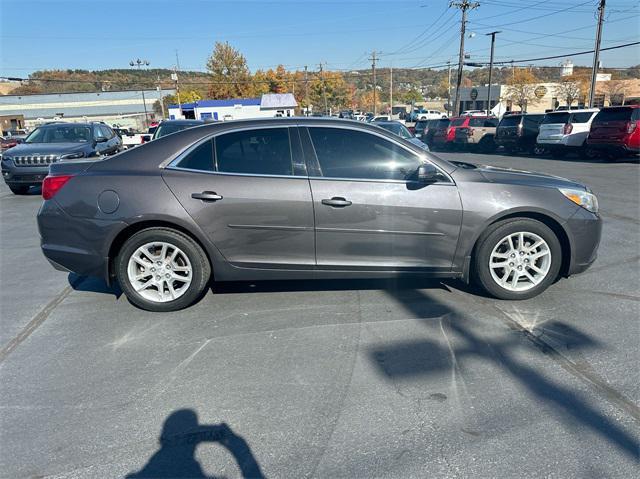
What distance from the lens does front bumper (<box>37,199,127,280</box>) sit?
402cm

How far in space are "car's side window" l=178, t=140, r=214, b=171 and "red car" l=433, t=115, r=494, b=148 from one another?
69.3 ft

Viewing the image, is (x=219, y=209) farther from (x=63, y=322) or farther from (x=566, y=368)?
(x=566, y=368)

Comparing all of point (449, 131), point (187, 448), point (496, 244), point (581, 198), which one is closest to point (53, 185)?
point (187, 448)

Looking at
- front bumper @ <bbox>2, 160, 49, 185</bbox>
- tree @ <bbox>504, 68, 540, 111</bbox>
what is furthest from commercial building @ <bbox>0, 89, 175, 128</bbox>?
front bumper @ <bbox>2, 160, 49, 185</bbox>

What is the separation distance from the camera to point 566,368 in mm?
3121

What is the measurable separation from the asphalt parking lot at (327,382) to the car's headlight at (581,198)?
84 centimetres

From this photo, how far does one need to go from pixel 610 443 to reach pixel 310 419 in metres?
1.58

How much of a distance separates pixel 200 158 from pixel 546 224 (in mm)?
3160

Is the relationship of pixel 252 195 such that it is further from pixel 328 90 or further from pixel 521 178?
pixel 328 90

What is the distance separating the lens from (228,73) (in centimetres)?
Result: 6581

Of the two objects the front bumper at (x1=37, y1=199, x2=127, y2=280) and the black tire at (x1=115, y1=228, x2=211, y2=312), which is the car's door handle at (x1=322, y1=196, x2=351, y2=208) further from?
the front bumper at (x1=37, y1=199, x2=127, y2=280)

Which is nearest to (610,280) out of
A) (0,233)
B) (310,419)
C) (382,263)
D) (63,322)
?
(382,263)

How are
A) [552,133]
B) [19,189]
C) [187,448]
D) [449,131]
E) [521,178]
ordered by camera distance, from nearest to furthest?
[187,448] → [521,178] → [19,189] → [552,133] → [449,131]

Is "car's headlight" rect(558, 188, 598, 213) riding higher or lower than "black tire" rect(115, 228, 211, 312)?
higher
